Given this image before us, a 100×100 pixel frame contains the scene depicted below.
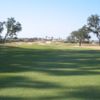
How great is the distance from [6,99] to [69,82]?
3.09 m

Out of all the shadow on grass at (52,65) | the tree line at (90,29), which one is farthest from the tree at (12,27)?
the shadow on grass at (52,65)

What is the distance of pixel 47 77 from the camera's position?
11602mm

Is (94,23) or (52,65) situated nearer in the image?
(52,65)

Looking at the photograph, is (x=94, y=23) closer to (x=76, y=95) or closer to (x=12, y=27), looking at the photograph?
(x=12, y=27)

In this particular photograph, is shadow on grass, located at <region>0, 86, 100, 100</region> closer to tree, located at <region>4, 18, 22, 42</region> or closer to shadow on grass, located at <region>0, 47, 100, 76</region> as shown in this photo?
shadow on grass, located at <region>0, 47, 100, 76</region>

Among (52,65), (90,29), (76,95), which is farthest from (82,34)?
(76,95)

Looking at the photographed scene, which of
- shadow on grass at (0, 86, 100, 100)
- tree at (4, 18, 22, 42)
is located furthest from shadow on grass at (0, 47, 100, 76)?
tree at (4, 18, 22, 42)

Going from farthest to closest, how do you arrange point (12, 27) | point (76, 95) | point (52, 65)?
1. point (12, 27)
2. point (52, 65)
3. point (76, 95)

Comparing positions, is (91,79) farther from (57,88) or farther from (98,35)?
(98,35)

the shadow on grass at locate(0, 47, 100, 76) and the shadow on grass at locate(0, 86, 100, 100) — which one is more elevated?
the shadow on grass at locate(0, 86, 100, 100)

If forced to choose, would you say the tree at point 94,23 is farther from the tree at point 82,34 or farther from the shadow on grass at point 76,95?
the shadow on grass at point 76,95

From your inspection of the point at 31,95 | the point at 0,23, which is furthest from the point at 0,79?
the point at 0,23

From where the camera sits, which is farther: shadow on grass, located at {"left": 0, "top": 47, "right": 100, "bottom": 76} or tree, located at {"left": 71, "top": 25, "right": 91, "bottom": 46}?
tree, located at {"left": 71, "top": 25, "right": 91, "bottom": 46}

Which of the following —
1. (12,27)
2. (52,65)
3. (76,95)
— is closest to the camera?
(76,95)
